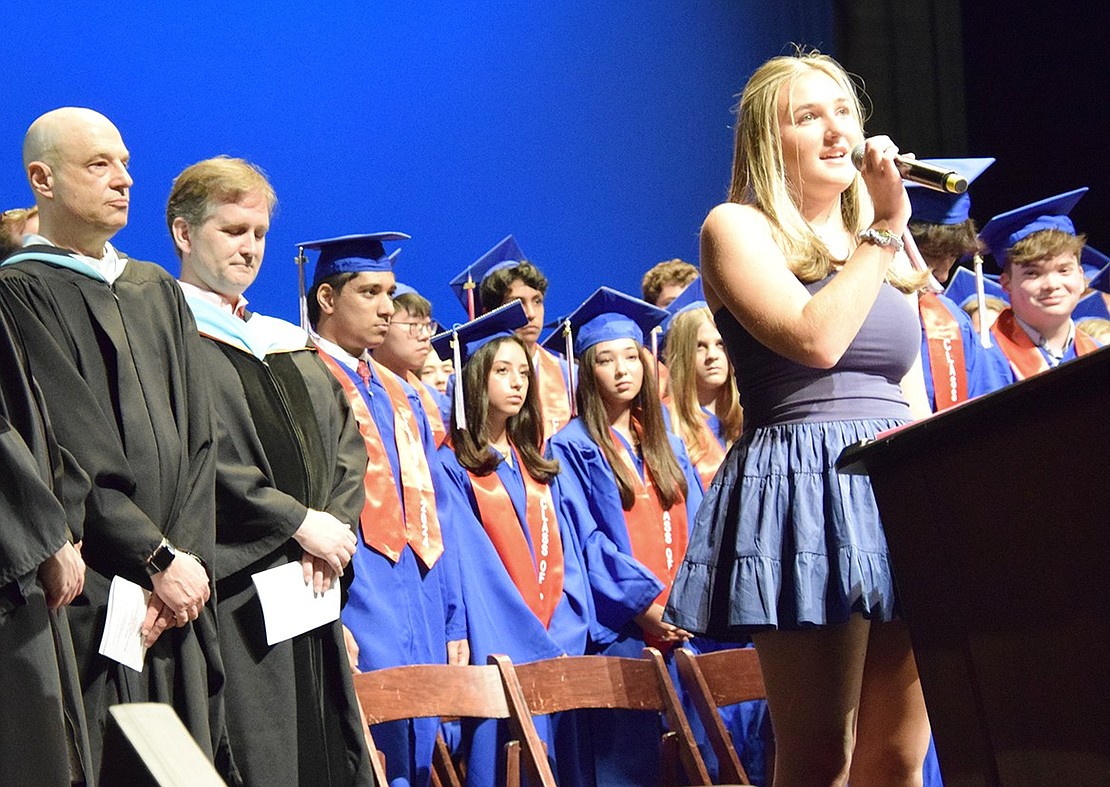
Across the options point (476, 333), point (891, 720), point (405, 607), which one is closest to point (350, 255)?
point (476, 333)

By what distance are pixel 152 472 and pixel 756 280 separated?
4.87ft

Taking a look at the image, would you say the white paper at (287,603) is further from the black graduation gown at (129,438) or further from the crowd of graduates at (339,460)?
the black graduation gown at (129,438)

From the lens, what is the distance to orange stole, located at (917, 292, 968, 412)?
536 centimetres

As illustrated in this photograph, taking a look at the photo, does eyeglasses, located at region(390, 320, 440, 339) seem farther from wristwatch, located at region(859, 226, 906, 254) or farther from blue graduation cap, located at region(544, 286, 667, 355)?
wristwatch, located at region(859, 226, 906, 254)

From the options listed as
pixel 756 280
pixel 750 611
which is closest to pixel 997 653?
pixel 750 611

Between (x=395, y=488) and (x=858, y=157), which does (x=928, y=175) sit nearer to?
(x=858, y=157)

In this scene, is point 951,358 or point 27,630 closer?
point 27,630

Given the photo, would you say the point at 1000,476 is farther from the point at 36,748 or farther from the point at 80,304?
the point at 80,304

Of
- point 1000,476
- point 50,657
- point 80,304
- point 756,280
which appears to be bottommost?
point 50,657

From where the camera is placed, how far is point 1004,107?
7.52 m

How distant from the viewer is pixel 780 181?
A: 2.24 metres

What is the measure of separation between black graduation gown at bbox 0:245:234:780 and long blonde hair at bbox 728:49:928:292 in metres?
1.39

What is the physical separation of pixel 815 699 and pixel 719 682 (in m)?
2.26

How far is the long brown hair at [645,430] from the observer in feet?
17.2
